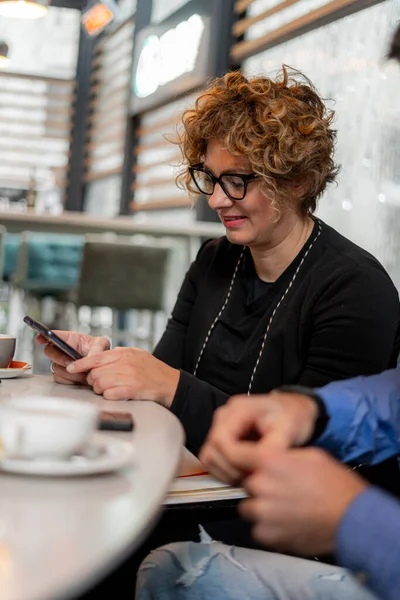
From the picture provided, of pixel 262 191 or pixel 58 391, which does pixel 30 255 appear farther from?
pixel 58 391

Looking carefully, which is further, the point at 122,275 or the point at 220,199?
the point at 122,275

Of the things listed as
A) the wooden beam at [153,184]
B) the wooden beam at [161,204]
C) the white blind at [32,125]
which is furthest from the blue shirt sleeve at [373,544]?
the white blind at [32,125]

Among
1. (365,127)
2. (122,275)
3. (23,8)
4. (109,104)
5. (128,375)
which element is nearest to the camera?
(128,375)

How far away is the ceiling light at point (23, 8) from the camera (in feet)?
18.2

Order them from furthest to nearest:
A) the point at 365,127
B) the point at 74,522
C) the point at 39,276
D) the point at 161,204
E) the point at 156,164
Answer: the point at 156,164
the point at 161,204
the point at 39,276
the point at 365,127
the point at 74,522

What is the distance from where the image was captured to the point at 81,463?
700 mm

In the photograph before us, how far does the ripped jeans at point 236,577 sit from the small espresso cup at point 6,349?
0.46 metres

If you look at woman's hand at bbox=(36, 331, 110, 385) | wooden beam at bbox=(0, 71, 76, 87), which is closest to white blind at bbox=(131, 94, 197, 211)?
wooden beam at bbox=(0, 71, 76, 87)

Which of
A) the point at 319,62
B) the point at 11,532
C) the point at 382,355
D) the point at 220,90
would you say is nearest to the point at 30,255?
the point at 319,62

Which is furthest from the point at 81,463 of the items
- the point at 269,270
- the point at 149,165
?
the point at 149,165

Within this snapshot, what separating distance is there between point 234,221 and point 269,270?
119 mm

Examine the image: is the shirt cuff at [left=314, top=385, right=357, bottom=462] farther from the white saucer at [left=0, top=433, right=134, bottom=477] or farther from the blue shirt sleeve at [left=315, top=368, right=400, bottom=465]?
the white saucer at [left=0, top=433, right=134, bottom=477]

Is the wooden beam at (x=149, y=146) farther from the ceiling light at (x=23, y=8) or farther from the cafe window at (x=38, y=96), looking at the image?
the cafe window at (x=38, y=96)

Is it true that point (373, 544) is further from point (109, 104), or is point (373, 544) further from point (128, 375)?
point (109, 104)
